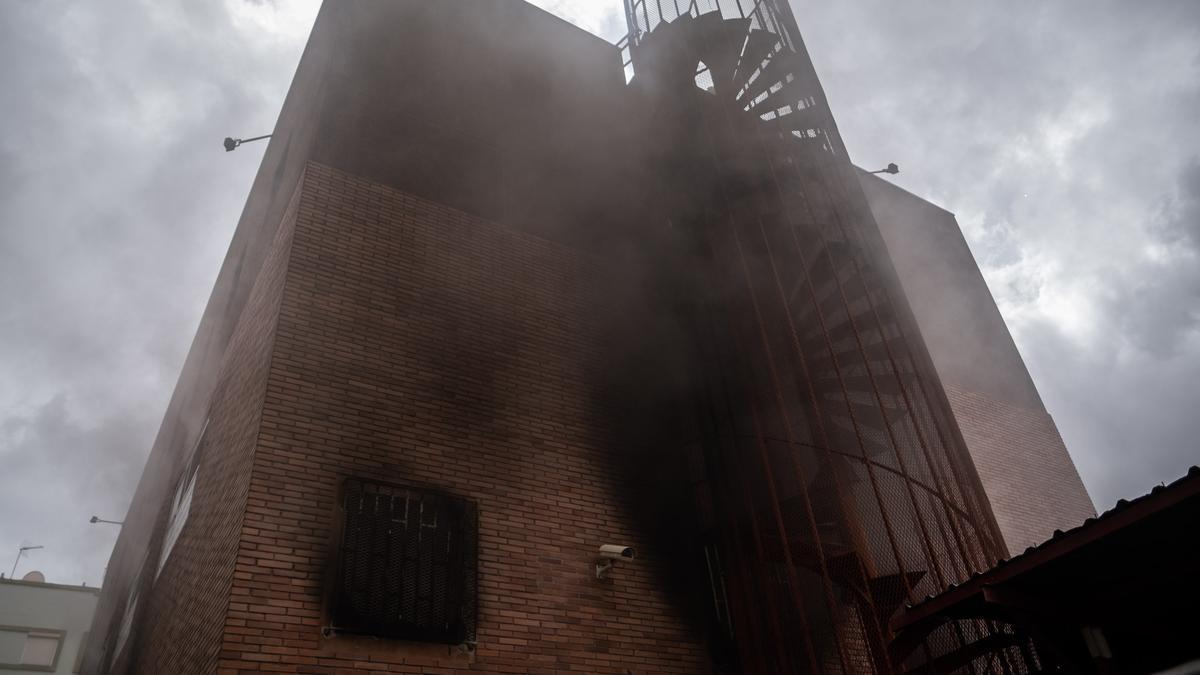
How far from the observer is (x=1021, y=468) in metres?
10.6

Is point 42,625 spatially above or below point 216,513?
above

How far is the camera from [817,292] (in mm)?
7656

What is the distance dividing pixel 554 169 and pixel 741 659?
5.07 meters

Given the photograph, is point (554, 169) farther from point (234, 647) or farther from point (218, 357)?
point (234, 647)

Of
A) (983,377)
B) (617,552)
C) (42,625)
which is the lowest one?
(617,552)

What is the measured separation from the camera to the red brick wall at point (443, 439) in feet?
16.3

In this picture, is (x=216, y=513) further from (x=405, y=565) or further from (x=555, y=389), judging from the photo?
(x=555, y=389)

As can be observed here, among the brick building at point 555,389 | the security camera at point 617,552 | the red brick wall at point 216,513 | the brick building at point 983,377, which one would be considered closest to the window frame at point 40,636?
the brick building at point 555,389

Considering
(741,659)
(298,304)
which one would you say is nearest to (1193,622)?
(741,659)

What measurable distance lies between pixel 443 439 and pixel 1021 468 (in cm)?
824

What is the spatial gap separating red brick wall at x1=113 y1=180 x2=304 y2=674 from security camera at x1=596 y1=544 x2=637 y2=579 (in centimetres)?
255

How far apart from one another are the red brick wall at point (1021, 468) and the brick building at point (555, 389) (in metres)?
3.44

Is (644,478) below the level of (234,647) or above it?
above

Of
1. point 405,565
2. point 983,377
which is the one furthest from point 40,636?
point 983,377
